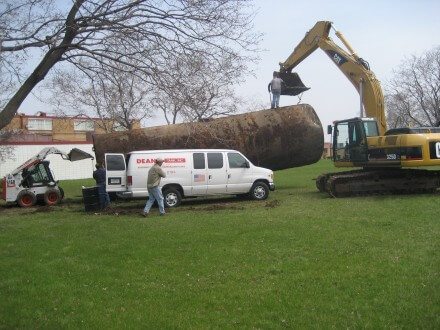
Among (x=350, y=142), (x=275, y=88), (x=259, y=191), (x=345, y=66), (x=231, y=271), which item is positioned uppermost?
(x=345, y=66)

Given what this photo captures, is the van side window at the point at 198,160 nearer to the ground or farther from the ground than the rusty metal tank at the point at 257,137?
nearer to the ground

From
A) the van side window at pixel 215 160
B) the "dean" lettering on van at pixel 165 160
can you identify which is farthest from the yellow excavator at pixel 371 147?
the "dean" lettering on van at pixel 165 160

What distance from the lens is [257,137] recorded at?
19.9 m

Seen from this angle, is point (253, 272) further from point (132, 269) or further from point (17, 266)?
point (17, 266)

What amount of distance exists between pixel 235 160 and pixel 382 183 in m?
4.84

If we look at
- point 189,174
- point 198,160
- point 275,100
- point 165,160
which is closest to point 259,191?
point 198,160

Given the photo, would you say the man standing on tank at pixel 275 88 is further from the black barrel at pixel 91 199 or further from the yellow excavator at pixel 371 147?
the black barrel at pixel 91 199

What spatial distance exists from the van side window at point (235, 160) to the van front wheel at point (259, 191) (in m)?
0.87

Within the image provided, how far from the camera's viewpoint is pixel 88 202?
637 inches

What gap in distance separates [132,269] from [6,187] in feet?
43.0

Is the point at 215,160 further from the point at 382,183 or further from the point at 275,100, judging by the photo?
the point at 382,183

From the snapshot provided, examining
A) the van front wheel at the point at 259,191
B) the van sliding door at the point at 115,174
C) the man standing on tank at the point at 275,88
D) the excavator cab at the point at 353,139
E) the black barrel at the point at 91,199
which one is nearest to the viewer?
the black barrel at the point at 91,199

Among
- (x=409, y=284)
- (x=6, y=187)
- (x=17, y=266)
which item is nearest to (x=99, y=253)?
(x=17, y=266)

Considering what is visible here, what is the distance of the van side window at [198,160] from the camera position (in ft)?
54.7
